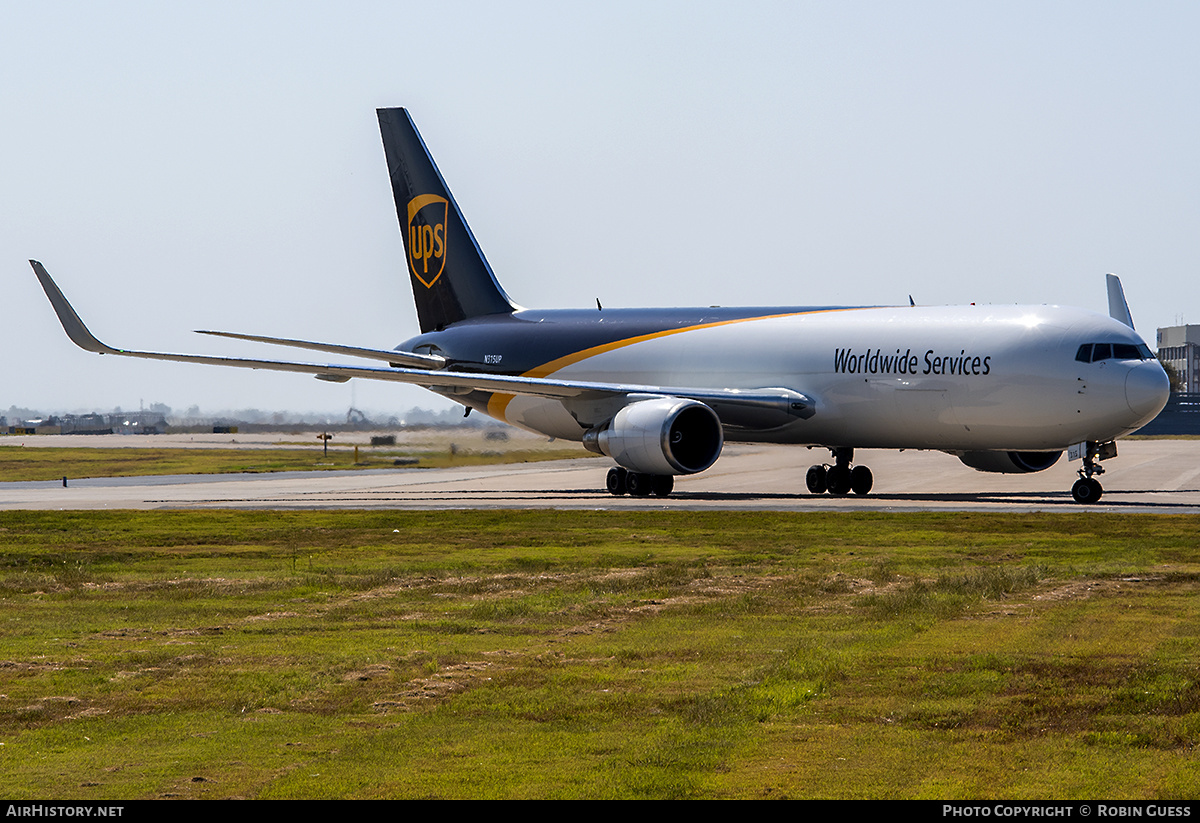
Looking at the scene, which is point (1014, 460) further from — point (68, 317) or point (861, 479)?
point (68, 317)

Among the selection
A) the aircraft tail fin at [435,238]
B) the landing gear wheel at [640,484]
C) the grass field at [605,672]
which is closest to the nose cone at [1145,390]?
the grass field at [605,672]

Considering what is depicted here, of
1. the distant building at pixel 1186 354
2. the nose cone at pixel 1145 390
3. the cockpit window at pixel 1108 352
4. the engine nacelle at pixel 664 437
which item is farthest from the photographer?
the distant building at pixel 1186 354

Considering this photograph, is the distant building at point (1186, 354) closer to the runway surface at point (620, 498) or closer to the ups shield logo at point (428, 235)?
the runway surface at point (620, 498)

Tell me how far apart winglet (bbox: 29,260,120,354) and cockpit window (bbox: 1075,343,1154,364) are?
900 inches

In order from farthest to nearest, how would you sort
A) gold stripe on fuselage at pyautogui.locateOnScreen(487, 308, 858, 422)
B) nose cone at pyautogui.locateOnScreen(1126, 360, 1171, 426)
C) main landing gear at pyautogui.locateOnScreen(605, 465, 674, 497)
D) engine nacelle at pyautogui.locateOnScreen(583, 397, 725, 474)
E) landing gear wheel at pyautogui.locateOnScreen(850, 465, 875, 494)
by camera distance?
gold stripe on fuselage at pyautogui.locateOnScreen(487, 308, 858, 422) < landing gear wheel at pyautogui.locateOnScreen(850, 465, 875, 494) < main landing gear at pyautogui.locateOnScreen(605, 465, 674, 497) < engine nacelle at pyautogui.locateOnScreen(583, 397, 725, 474) < nose cone at pyautogui.locateOnScreen(1126, 360, 1171, 426)

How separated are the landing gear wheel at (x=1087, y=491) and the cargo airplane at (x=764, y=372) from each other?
4cm

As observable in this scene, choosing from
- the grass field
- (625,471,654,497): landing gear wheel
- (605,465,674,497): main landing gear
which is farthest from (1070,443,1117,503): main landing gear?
the grass field

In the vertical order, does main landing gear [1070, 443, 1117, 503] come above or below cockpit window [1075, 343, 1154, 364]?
below

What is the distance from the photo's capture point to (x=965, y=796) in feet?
24.5

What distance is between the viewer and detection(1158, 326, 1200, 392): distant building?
611ft

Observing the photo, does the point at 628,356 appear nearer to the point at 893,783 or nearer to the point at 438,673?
the point at 438,673

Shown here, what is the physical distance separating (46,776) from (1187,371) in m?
196

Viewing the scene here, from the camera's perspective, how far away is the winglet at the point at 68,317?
36.1 meters

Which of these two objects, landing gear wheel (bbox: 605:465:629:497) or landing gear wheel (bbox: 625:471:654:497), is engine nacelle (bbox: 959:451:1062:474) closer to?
landing gear wheel (bbox: 625:471:654:497)
